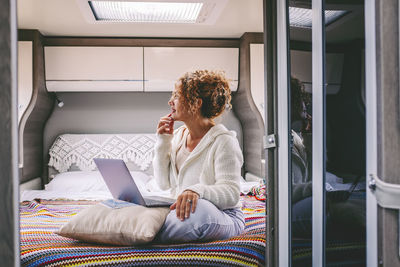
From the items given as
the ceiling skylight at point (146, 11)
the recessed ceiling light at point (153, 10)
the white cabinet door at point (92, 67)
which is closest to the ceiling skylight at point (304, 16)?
the recessed ceiling light at point (153, 10)

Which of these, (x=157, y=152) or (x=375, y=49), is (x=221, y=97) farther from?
(x=375, y=49)

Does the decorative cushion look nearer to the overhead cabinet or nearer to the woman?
the overhead cabinet

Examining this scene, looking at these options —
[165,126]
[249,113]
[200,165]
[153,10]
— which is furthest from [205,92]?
[249,113]

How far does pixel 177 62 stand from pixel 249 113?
89 centimetres

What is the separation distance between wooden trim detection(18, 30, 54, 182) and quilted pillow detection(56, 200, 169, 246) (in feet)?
6.46

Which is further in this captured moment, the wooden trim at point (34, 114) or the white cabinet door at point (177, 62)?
the white cabinet door at point (177, 62)

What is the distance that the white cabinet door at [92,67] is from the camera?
350cm

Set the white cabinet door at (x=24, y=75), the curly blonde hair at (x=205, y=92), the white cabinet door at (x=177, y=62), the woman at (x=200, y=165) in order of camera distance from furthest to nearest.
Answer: the white cabinet door at (x=177, y=62) < the white cabinet door at (x=24, y=75) < the curly blonde hair at (x=205, y=92) < the woman at (x=200, y=165)

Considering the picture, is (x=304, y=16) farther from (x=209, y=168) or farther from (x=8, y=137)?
(x=8, y=137)

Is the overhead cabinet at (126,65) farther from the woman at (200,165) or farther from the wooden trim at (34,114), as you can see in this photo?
the woman at (200,165)

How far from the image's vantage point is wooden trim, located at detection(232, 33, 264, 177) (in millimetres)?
3447

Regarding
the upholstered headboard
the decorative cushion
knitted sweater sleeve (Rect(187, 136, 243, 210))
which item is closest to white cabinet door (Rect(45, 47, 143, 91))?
the upholstered headboard

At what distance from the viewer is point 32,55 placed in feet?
11.0

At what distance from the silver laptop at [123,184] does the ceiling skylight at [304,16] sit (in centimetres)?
95
